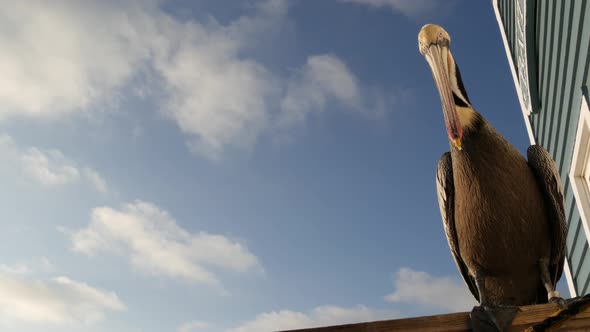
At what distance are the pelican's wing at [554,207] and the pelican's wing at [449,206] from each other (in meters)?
0.44

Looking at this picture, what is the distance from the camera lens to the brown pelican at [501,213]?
7.90 feet

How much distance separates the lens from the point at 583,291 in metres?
4.45

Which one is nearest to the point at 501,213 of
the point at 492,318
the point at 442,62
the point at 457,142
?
the point at 457,142

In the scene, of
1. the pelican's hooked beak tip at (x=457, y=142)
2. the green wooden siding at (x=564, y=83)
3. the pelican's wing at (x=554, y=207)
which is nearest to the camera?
the pelican's hooked beak tip at (x=457, y=142)

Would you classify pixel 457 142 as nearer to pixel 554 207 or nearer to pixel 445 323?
pixel 554 207

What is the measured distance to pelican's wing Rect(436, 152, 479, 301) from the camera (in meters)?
2.69

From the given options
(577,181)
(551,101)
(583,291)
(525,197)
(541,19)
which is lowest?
(583,291)

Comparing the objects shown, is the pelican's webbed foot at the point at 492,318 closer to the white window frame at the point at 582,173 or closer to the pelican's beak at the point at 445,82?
the pelican's beak at the point at 445,82

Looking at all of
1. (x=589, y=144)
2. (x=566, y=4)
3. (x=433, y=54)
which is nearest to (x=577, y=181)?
(x=589, y=144)

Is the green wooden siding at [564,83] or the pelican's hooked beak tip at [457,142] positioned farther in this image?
the green wooden siding at [564,83]

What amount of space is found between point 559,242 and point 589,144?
191 cm

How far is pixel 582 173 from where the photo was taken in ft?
13.8

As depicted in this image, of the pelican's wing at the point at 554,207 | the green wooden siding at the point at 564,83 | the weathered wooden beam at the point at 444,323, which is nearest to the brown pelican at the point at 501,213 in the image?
the pelican's wing at the point at 554,207

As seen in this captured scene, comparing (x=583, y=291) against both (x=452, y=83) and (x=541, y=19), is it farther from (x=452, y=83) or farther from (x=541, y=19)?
(x=452, y=83)
